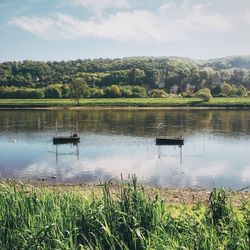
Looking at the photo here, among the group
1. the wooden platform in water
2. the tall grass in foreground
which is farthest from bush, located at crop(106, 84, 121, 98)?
the tall grass in foreground

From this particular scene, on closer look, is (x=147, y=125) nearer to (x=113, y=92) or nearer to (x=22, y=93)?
(x=113, y=92)

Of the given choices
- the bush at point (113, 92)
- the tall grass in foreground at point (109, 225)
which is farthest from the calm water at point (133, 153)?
the bush at point (113, 92)

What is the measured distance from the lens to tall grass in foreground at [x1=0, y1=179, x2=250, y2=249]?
12398 millimetres

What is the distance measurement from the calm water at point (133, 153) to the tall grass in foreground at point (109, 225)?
27080 millimetres

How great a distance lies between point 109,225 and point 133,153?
4824cm

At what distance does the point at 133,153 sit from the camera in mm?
62156

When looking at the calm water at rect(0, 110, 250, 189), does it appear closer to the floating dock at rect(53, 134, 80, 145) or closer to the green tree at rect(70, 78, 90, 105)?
the floating dock at rect(53, 134, 80, 145)

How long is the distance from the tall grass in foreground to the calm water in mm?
27080

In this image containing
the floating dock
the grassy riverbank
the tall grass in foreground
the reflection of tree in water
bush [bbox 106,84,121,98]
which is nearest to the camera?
the tall grass in foreground

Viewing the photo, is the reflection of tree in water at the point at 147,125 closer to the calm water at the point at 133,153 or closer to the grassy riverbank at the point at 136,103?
the calm water at the point at 133,153

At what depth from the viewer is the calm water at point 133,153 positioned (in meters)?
45.8

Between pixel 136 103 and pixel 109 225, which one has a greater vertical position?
pixel 136 103

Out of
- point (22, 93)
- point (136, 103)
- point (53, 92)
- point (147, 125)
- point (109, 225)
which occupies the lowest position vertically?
point (147, 125)

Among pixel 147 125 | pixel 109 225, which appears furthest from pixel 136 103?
pixel 109 225
